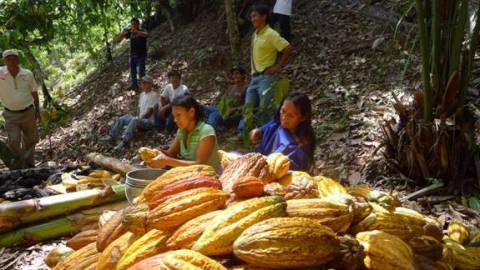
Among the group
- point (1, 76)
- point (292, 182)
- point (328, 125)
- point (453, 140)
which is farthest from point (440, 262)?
point (1, 76)

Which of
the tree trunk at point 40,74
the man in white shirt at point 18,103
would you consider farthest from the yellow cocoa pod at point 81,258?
the tree trunk at point 40,74

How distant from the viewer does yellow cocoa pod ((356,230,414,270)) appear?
1296mm

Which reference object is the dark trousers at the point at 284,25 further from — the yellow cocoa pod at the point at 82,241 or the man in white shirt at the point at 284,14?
the yellow cocoa pod at the point at 82,241

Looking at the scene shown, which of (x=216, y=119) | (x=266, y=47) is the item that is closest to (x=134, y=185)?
(x=266, y=47)

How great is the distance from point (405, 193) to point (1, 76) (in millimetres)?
5442

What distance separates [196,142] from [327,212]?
200 cm

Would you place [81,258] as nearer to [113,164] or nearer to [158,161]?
[158,161]

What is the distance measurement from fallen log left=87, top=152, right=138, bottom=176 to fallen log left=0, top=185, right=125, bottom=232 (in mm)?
1059

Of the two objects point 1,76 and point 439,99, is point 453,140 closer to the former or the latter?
point 439,99

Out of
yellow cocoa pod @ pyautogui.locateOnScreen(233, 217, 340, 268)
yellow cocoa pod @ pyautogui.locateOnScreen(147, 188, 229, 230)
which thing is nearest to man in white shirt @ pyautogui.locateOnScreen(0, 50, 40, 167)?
yellow cocoa pod @ pyautogui.locateOnScreen(147, 188, 229, 230)

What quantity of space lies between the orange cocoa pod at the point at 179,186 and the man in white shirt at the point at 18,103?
517 centimetres

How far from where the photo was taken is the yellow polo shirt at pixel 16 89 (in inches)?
245

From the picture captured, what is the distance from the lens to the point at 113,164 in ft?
14.0

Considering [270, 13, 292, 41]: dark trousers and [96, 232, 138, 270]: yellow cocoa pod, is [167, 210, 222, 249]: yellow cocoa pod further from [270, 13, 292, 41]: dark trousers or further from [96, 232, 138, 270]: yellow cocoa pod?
[270, 13, 292, 41]: dark trousers
